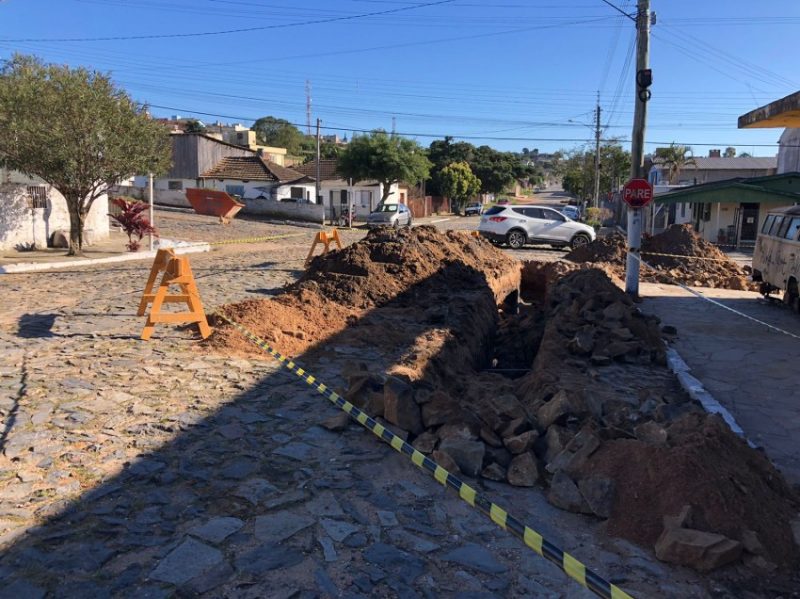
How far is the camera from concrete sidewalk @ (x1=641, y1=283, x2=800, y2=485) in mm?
6069

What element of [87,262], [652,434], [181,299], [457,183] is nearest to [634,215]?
[181,299]

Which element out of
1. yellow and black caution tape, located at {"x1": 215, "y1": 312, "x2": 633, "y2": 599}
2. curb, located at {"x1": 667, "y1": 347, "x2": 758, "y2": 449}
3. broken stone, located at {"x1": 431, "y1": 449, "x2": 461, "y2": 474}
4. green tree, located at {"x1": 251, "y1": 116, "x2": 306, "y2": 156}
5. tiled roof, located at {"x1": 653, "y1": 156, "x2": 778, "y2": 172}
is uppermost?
green tree, located at {"x1": 251, "y1": 116, "x2": 306, "y2": 156}

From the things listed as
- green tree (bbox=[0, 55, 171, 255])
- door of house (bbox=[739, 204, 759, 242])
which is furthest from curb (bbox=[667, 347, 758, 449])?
door of house (bbox=[739, 204, 759, 242])

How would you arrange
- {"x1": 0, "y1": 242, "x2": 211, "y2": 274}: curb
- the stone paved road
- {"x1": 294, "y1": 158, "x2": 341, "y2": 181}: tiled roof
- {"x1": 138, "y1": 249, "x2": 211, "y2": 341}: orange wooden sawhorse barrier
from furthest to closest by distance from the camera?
{"x1": 294, "y1": 158, "x2": 341, "y2": 181}: tiled roof
{"x1": 0, "y1": 242, "x2": 211, "y2": 274}: curb
{"x1": 138, "y1": 249, "x2": 211, "y2": 341}: orange wooden sawhorse barrier
the stone paved road

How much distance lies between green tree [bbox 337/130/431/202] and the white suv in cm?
2263

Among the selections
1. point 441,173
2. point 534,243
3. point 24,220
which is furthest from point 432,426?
point 441,173

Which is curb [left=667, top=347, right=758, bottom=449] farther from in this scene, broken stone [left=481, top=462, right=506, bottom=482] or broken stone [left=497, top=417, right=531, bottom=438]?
broken stone [left=481, top=462, right=506, bottom=482]

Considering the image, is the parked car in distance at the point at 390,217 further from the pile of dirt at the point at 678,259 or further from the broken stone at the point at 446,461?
the broken stone at the point at 446,461

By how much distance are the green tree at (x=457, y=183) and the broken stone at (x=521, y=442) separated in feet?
204

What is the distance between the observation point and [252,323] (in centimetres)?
846

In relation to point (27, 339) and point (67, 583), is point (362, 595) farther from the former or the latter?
point (27, 339)

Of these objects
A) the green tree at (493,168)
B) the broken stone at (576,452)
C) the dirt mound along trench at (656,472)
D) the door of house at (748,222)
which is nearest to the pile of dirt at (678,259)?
the door of house at (748,222)

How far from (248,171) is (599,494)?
47.5m

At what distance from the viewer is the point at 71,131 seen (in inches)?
689
